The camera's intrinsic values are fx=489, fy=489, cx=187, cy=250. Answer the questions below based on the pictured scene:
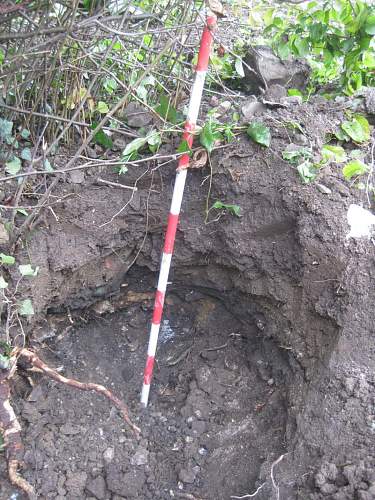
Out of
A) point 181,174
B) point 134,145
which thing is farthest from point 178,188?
point 134,145

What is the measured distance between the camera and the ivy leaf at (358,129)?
7.41 feet

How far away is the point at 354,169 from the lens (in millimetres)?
2031

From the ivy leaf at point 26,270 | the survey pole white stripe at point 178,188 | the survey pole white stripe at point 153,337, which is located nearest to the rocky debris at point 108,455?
the survey pole white stripe at point 153,337

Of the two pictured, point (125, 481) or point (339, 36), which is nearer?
point (125, 481)

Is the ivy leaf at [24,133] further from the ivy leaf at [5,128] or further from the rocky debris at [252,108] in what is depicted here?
the rocky debris at [252,108]

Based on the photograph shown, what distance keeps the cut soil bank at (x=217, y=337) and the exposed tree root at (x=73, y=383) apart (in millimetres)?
54

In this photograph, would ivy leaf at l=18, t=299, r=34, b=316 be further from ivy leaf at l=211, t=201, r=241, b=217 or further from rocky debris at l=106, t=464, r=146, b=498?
ivy leaf at l=211, t=201, r=241, b=217

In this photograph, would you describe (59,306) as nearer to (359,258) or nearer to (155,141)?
(155,141)

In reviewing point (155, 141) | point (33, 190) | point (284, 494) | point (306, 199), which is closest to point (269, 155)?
point (306, 199)

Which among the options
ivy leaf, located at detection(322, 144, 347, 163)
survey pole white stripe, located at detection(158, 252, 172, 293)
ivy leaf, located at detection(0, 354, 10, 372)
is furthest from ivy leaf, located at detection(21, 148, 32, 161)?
ivy leaf, located at detection(322, 144, 347, 163)

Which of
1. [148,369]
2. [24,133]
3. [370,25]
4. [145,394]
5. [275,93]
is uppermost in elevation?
[370,25]

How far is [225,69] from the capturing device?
2.90 metres

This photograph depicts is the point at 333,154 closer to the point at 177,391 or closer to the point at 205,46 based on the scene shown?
the point at 205,46

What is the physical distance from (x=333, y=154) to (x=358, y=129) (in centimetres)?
25
